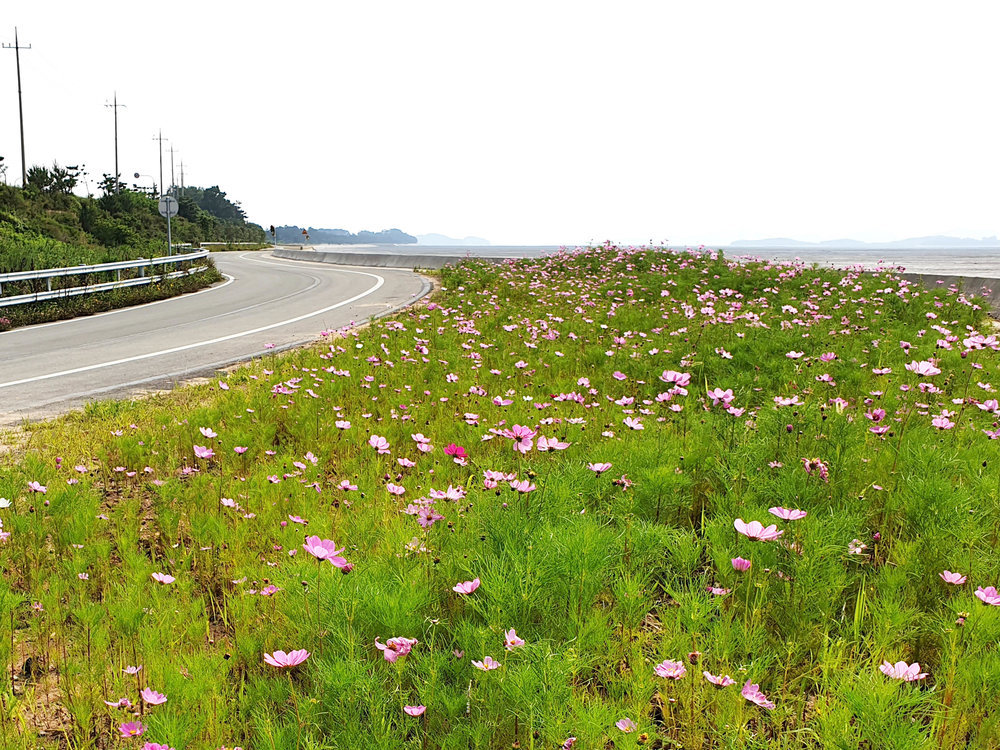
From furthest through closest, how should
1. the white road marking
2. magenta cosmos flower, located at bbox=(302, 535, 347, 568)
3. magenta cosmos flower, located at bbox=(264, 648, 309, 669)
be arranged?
the white road marking, magenta cosmos flower, located at bbox=(302, 535, 347, 568), magenta cosmos flower, located at bbox=(264, 648, 309, 669)

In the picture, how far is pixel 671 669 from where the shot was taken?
7.09 feet

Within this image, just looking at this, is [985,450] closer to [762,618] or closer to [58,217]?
[762,618]

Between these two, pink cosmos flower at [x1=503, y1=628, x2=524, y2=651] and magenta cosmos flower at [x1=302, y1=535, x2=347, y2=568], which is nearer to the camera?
pink cosmos flower at [x1=503, y1=628, x2=524, y2=651]

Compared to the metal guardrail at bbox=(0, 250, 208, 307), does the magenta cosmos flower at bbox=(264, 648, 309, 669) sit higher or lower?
lower

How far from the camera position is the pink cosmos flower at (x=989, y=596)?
2405 mm

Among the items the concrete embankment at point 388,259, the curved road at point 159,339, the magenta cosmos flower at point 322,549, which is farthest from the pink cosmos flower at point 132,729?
the concrete embankment at point 388,259

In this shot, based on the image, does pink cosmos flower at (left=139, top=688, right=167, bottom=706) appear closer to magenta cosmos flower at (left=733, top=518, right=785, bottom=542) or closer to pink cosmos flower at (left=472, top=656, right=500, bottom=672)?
pink cosmos flower at (left=472, top=656, right=500, bottom=672)

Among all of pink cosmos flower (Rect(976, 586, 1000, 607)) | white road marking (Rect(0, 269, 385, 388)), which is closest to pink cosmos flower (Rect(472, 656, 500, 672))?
pink cosmos flower (Rect(976, 586, 1000, 607))

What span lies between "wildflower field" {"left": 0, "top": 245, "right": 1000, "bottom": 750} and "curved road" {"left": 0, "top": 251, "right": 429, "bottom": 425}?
7.55 ft

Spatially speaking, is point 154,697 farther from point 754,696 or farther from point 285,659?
point 754,696

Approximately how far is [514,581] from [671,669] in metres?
0.69

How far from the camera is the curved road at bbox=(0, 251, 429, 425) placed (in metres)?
8.01

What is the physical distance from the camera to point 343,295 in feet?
66.5

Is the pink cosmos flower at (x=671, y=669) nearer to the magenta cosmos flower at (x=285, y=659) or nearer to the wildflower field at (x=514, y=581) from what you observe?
the wildflower field at (x=514, y=581)
